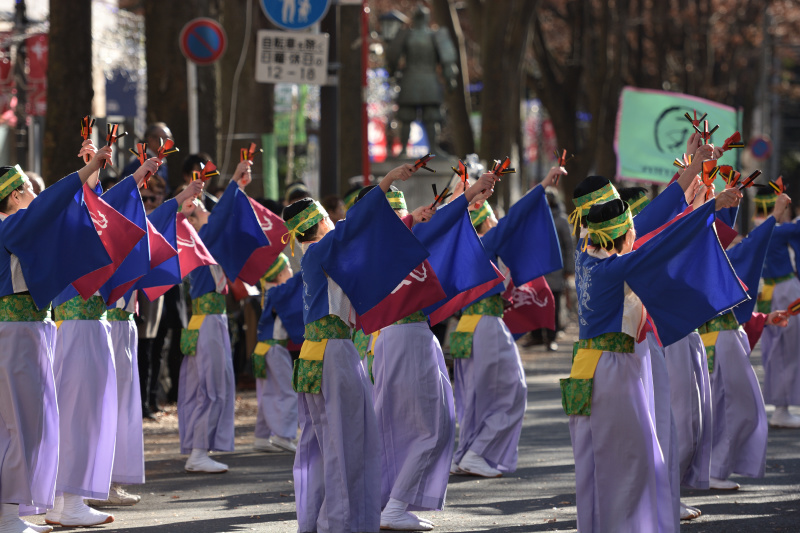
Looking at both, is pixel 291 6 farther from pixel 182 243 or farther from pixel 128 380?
pixel 128 380

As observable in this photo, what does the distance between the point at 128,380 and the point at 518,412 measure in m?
2.79

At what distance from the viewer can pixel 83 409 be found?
7254 millimetres

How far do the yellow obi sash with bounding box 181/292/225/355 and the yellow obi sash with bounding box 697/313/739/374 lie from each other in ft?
11.2

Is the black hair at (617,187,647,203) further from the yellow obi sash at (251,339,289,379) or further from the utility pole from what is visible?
the utility pole

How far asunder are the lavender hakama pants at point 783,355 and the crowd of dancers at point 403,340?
2.34 meters

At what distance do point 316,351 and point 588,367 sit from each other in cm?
145

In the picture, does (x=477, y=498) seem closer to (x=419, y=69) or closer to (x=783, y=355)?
(x=783, y=355)

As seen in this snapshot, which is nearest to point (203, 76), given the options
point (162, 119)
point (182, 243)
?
point (162, 119)

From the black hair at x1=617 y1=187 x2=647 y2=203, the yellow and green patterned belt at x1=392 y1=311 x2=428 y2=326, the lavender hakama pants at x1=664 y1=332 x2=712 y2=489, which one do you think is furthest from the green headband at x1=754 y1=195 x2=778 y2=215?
the yellow and green patterned belt at x1=392 y1=311 x2=428 y2=326

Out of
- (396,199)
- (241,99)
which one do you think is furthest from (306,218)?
(241,99)

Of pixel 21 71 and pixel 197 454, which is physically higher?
pixel 21 71

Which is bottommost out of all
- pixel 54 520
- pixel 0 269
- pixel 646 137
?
pixel 54 520

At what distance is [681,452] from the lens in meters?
7.62

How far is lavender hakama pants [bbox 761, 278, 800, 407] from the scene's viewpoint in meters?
11.1
